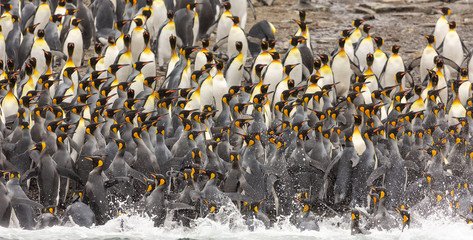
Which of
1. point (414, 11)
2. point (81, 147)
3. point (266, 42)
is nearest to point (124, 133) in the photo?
point (81, 147)

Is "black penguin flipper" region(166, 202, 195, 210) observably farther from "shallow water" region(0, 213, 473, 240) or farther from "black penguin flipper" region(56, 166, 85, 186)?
"black penguin flipper" region(56, 166, 85, 186)

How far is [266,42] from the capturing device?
12.2 metres

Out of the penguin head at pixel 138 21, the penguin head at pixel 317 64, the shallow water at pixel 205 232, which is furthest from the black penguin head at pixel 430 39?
the shallow water at pixel 205 232

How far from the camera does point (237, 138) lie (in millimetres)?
10195

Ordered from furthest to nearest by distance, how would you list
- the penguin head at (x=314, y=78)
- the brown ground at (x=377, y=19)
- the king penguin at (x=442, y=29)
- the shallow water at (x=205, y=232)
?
the brown ground at (x=377, y=19), the king penguin at (x=442, y=29), the penguin head at (x=314, y=78), the shallow water at (x=205, y=232)

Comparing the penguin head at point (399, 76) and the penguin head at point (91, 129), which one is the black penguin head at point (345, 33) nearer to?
the penguin head at point (399, 76)

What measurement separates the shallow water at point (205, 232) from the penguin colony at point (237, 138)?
0.25 ft

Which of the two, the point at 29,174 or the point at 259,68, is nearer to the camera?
the point at 29,174

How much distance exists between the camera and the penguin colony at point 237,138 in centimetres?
903

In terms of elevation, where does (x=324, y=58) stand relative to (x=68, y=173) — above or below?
above

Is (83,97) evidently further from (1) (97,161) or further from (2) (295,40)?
(2) (295,40)

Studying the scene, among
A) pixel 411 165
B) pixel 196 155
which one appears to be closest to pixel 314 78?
pixel 411 165

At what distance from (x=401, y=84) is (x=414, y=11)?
5069 mm

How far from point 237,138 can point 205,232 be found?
1.54m
